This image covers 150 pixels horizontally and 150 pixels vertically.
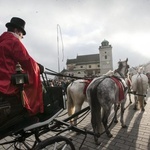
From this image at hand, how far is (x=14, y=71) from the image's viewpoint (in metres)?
2.31

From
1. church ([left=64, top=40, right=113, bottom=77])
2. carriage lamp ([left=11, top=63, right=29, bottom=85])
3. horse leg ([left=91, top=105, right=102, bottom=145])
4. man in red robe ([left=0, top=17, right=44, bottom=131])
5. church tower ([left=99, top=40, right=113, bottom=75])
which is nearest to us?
carriage lamp ([left=11, top=63, right=29, bottom=85])

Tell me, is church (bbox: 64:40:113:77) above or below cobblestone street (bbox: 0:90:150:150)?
above

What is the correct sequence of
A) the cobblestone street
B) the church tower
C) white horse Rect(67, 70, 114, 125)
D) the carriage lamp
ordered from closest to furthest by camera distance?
1. the carriage lamp
2. the cobblestone street
3. white horse Rect(67, 70, 114, 125)
4. the church tower

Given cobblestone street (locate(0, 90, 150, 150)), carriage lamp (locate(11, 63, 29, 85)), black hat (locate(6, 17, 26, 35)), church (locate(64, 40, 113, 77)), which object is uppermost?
church (locate(64, 40, 113, 77))

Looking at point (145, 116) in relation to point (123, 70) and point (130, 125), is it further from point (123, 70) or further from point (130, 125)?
point (123, 70)

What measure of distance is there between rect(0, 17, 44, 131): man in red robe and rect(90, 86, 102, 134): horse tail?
231 centimetres

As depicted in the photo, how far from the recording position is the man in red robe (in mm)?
2232

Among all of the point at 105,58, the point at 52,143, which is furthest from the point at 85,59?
the point at 52,143

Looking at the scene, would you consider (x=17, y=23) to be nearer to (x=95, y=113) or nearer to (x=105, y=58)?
(x=95, y=113)

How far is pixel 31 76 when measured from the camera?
233cm

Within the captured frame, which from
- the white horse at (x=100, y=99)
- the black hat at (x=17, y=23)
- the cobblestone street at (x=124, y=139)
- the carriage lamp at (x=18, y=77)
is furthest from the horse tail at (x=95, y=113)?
the carriage lamp at (x=18, y=77)

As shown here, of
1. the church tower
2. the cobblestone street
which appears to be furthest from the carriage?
the church tower

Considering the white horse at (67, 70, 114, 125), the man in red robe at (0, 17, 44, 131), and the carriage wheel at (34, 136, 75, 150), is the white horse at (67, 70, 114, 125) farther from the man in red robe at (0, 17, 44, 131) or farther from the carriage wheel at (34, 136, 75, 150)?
the man in red robe at (0, 17, 44, 131)

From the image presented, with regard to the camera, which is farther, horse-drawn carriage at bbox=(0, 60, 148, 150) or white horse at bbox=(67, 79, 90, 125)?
white horse at bbox=(67, 79, 90, 125)
